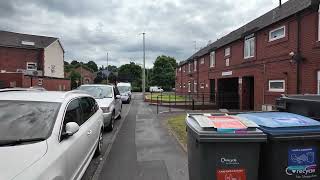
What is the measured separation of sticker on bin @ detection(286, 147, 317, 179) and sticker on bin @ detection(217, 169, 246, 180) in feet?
1.51

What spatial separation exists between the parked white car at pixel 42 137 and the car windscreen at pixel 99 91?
25.1 feet

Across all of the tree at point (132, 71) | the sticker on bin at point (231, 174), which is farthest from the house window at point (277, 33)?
the tree at point (132, 71)

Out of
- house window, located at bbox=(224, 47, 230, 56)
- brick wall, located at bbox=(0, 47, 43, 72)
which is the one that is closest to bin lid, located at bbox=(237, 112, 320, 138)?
house window, located at bbox=(224, 47, 230, 56)

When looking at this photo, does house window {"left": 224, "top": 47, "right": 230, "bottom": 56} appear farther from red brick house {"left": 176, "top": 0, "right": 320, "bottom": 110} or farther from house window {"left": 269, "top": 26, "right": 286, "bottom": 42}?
house window {"left": 269, "top": 26, "right": 286, "bottom": 42}

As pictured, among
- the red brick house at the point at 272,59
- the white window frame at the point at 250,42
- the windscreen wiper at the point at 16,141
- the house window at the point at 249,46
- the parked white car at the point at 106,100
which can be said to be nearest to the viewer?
the windscreen wiper at the point at 16,141

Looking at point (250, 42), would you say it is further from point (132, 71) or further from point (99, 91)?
point (132, 71)

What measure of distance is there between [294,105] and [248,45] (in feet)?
55.7

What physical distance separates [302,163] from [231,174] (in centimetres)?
75

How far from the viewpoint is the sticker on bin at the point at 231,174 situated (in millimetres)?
3859

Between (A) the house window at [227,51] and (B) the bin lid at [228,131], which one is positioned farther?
(A) the house window at [227,51]

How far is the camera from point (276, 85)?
1841 cm

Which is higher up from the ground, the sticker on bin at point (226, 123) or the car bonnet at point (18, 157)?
the sticker on bin at point (226, 123)

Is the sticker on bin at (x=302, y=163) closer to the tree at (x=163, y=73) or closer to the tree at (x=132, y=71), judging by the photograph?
the tree at (x=163, y=73)

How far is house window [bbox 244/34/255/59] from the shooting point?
69.2 feet
